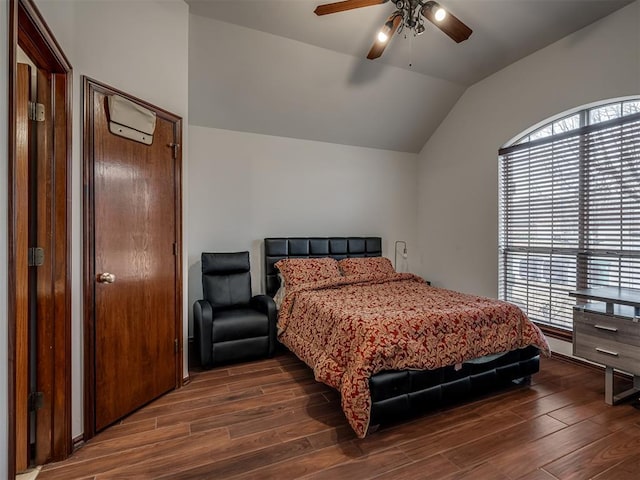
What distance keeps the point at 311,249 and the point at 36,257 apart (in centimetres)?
290

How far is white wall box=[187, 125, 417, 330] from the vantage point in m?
3.91

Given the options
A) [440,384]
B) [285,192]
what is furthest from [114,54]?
[440,384]

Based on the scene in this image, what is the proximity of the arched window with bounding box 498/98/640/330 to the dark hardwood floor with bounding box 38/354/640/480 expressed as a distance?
108 cm

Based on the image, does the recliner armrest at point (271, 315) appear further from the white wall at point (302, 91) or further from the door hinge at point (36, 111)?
the door hinge at point (36, 111)

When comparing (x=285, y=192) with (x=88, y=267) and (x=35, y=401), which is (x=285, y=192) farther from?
(x=35, y=401)

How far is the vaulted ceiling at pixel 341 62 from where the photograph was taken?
2.89 metres

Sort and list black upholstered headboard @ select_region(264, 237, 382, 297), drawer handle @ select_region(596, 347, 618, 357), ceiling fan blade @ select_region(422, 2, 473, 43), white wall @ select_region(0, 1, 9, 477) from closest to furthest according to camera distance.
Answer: white wall @ select_region(0, 1, 9, 477), ceiling fan blade @ select_region(422, 2, 473, 43), drawer handle @ select_region(596, 347, 618, 357), black upholstered headboard @ select_region(264, 237, 382, 297)

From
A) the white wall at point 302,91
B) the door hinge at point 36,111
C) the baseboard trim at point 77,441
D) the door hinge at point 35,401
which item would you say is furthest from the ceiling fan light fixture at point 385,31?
the baseboard trim at point 77,441

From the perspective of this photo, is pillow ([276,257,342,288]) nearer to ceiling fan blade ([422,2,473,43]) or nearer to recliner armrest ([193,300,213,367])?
recliner armrest ([193,300,213,367])

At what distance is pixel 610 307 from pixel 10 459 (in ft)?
11.6

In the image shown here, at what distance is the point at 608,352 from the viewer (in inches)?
93.3

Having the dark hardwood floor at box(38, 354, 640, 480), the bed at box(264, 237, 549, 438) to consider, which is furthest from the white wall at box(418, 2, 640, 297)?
the dark hardwood floor at box(38, 354, 640, 480)

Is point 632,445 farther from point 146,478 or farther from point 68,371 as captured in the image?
point 68,371

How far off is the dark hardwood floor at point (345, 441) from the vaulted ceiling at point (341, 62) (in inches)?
122
